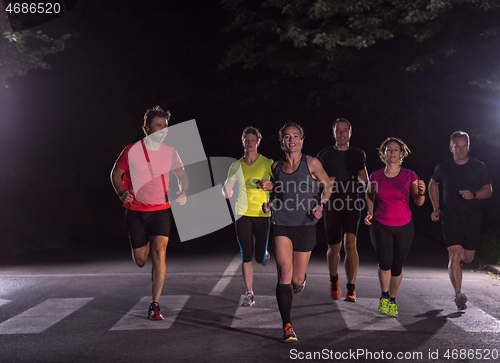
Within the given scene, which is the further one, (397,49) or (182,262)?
(397,49)

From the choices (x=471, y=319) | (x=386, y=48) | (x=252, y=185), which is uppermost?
(x=386, y=48)

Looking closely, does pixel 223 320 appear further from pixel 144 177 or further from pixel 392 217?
pixel 392 217

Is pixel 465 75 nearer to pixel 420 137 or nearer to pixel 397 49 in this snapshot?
pixel 397 49

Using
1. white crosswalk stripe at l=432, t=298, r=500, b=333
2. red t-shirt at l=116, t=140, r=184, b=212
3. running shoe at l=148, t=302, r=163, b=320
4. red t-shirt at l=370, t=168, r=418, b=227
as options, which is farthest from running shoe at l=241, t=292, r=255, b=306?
white crosswalk stripe at l=432, t=298, r=500, b=333

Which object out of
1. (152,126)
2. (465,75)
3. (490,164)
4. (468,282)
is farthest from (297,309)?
(490,164)

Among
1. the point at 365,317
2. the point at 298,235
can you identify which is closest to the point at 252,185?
the point at 298,235

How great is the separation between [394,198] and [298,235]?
57.7 inches

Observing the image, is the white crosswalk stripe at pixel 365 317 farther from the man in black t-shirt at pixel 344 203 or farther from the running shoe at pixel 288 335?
the running shoe at pixel 288 335

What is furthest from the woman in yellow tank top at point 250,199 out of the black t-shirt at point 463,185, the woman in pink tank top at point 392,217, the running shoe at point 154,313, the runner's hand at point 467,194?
the runner's hand at point 467,194

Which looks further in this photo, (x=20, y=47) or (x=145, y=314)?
(x=20, y=47)

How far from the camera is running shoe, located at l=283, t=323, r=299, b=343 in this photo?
18.1 feet

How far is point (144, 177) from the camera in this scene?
268 inches

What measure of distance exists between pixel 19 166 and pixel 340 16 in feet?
62.0

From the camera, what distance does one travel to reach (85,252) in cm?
1305
